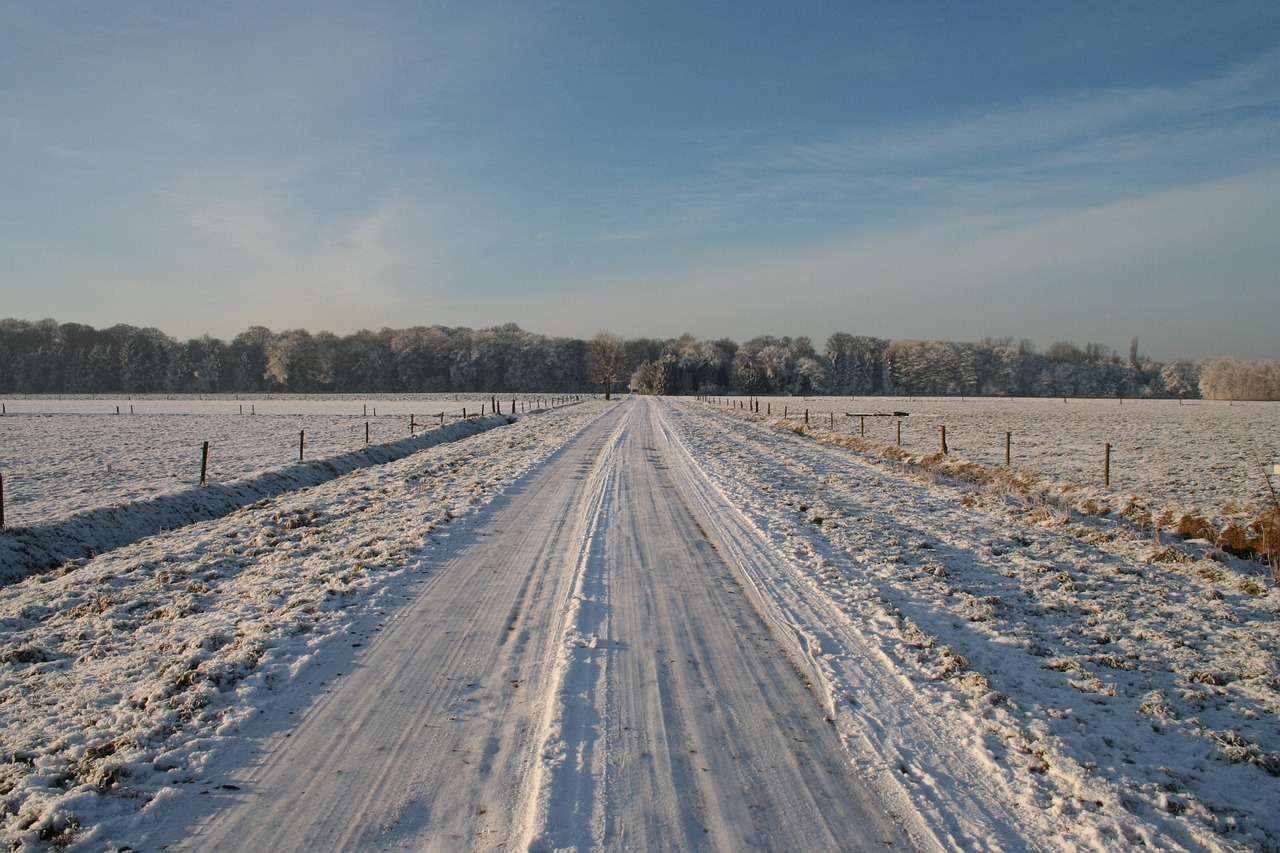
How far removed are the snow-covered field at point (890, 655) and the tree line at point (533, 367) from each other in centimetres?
10029

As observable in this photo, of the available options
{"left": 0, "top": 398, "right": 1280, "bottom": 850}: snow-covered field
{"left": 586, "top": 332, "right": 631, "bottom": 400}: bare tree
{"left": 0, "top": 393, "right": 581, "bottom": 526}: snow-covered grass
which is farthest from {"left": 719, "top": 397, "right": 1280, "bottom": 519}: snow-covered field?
{"left": 586, "top": 332, "right": 631, "bottom": 400}: bare tree

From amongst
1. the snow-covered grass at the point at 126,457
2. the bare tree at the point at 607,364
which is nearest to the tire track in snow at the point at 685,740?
the snow-covered grass at the point at 126,457

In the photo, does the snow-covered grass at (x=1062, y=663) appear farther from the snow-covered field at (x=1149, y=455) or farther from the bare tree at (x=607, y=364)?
the bare tree at (x=607, y=364)

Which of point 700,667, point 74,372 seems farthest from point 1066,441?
point 74,372

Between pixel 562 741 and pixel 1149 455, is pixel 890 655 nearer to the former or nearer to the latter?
pixel 562 741

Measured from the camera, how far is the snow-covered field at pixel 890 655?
147 inches

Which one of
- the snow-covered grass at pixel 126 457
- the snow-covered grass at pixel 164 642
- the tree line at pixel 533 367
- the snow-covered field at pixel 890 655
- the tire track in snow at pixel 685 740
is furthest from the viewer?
the tree line at pixel 533 367

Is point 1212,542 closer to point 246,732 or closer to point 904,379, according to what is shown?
point 246,732

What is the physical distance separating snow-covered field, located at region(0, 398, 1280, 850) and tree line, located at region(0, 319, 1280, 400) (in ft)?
329

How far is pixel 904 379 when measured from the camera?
477 feet

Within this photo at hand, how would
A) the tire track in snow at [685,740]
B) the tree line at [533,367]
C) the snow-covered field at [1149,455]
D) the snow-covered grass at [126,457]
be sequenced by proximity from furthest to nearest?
the tree line at [533,367] → the snow-covered field at [1149,455] → the snow-covered grass at [126,457] → the tire track in snow at [685,740]

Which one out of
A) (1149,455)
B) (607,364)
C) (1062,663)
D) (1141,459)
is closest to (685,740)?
(1062,663)

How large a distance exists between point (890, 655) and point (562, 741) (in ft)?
10.2

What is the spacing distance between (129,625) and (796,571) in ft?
24.3
